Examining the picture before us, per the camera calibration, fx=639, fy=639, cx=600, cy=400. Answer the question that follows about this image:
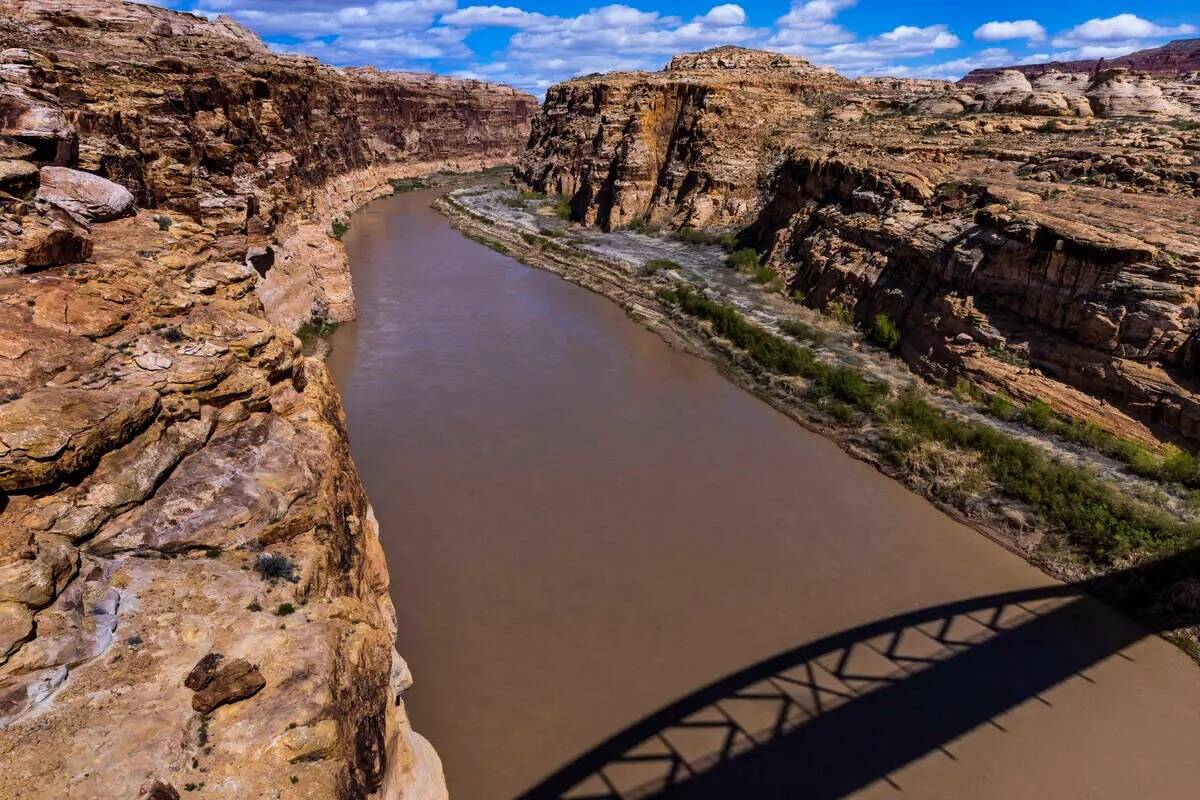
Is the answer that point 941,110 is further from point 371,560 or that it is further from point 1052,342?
point 371,560

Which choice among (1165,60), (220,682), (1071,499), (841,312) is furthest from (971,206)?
(1165,60)

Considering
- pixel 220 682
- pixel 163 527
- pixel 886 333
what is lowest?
pixel 220 682

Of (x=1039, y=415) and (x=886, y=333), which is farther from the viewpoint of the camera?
(x=886, y=333)

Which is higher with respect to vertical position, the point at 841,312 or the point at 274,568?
the point at 841,312

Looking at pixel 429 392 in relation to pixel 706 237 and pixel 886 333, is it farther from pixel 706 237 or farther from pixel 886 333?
pixel 706 237

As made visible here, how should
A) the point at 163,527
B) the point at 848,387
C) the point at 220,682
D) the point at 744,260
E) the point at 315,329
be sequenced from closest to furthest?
the point at 220,682
the point at 163,527
the point at 848,387
the point at 315,329
the point at 744,260

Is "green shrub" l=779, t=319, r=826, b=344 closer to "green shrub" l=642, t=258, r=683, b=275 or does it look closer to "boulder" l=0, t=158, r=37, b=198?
"green shrub" l=642, t=258, r=683, b=275

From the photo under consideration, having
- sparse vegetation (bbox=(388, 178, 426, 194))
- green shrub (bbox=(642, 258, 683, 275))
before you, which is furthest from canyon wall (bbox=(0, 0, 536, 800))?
sparse vegetation (bbox=(388, 178, 426, 194))
